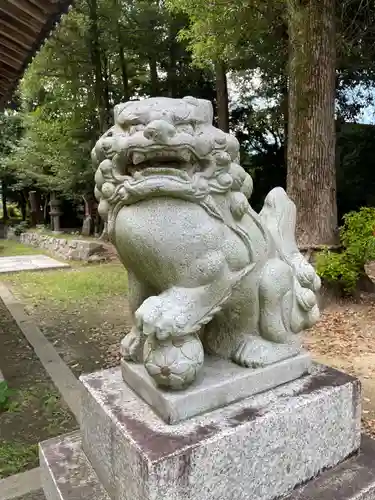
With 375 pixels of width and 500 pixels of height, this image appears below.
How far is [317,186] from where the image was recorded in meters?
5.04

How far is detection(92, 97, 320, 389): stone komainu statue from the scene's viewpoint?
129 centimetres

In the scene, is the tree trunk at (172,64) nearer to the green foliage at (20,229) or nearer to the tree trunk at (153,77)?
the tree trunk at (153,77)

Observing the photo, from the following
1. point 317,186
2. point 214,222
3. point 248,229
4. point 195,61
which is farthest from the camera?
point 195,61

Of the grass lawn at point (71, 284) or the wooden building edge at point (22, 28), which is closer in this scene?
the wooden building edge at point (22, 28)

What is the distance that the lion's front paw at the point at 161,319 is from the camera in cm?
128

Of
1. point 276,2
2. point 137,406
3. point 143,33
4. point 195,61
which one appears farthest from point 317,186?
point 143,33

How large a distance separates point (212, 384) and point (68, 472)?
25.8 inches

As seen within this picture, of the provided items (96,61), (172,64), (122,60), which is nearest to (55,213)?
(96,61)

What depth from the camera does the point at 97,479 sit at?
5.03ft

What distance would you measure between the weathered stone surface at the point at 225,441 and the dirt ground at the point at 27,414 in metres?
0.97

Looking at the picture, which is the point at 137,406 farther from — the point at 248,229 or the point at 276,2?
the point at 276,2

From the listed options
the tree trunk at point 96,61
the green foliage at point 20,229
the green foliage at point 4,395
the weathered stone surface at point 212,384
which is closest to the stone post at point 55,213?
the green foliage at point 20,229

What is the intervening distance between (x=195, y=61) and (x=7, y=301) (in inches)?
225

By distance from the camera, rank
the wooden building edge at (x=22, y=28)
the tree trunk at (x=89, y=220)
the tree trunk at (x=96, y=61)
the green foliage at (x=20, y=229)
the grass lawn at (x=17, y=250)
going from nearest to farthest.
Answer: the wooden building edge at (x=22, y=28) < the tree trunk at (x=96, y=61) < the grass lawn at (x=17, y=250) < the tree trunk at (x=89, y=220) < the green foliage at (x=20, y=229)
